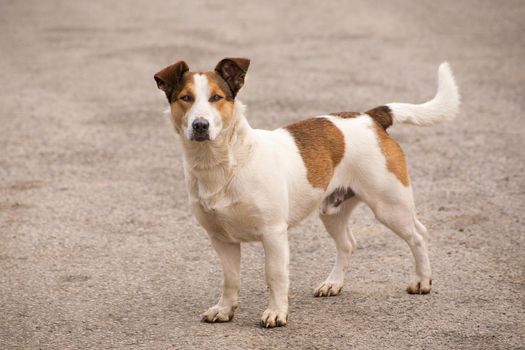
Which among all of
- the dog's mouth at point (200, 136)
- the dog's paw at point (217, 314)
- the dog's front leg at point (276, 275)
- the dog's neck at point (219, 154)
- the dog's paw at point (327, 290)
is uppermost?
the dog's mouth at point (200, 136)

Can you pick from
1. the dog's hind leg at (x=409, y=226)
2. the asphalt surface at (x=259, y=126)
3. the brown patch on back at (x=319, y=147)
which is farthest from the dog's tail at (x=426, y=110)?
the asphalt surface at (x=259, y=126)

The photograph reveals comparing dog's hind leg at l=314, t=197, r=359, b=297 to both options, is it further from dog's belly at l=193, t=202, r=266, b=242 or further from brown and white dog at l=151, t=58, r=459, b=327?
dog's belly at l=193, t=202, r=266, b=242

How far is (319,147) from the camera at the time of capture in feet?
19.3

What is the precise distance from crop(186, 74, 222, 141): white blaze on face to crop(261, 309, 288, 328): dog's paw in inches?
46.9

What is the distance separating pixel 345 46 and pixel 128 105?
14.3 ft

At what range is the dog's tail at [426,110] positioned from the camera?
20.7 feet

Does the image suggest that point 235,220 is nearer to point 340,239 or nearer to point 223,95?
point 223,95

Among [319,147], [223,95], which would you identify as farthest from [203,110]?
[319,147]

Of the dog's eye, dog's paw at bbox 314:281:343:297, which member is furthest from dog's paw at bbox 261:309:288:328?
the dog's eye

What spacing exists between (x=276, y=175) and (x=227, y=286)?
801 mm

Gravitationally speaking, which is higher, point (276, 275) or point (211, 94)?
point (211, 94)

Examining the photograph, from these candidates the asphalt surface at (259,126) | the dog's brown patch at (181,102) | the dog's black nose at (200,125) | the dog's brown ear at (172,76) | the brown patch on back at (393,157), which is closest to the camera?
the dog's black nose at (200,125)

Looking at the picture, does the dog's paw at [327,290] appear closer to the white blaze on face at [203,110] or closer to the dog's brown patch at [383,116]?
the dog's brown patch at [383,116]

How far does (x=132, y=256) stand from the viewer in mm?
7023
